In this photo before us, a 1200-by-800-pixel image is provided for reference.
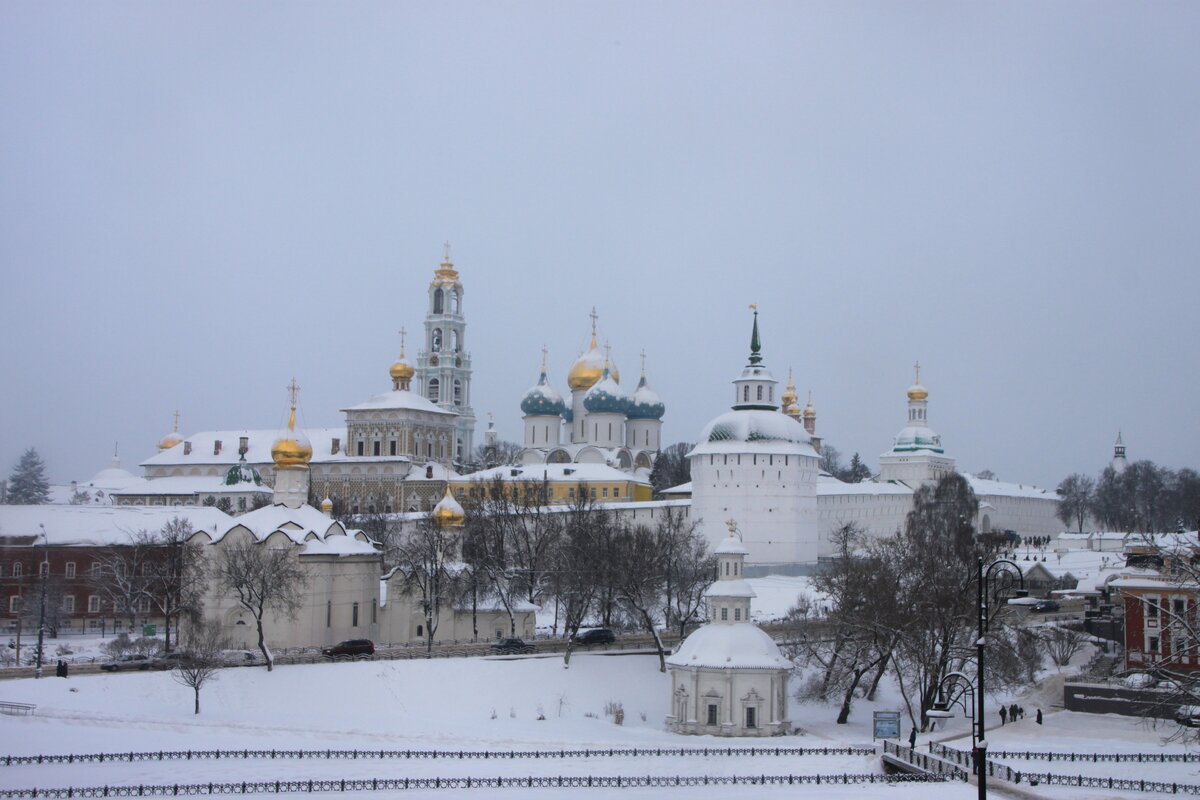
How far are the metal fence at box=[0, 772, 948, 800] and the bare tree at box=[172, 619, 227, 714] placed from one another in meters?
8.56

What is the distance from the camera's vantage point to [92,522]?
2045 inches

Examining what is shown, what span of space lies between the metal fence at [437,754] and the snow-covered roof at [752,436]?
34.4 meters

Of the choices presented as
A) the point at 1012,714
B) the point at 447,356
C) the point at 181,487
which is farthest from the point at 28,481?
the point at 1012,714

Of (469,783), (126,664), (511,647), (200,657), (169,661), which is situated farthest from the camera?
(511,647)

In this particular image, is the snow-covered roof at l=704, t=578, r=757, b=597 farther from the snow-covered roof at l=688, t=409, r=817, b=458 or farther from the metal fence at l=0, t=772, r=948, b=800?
the snow-covered roof at l=688, t=409, r=817, b=458

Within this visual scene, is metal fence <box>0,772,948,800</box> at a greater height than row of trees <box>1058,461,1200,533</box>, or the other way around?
row of trees <box>1058,461,1200,533</box>

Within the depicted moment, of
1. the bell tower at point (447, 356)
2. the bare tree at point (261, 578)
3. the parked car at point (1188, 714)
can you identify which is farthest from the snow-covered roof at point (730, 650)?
the bell tower at point (447, 356)

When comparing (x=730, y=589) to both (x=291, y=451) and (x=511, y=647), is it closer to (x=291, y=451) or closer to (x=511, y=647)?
(x=511, y=647)

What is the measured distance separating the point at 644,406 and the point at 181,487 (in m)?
28.8

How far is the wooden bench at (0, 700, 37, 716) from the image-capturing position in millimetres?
35000

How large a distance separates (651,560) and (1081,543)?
4497cm

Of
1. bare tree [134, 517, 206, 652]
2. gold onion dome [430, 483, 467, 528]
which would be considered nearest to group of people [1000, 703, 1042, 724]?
gold onion dome [430, 483, 467, 528]

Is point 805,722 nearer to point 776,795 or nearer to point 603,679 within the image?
point 603,679

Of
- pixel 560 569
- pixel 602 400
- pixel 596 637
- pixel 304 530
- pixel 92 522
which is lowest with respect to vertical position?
pixel 596 637
